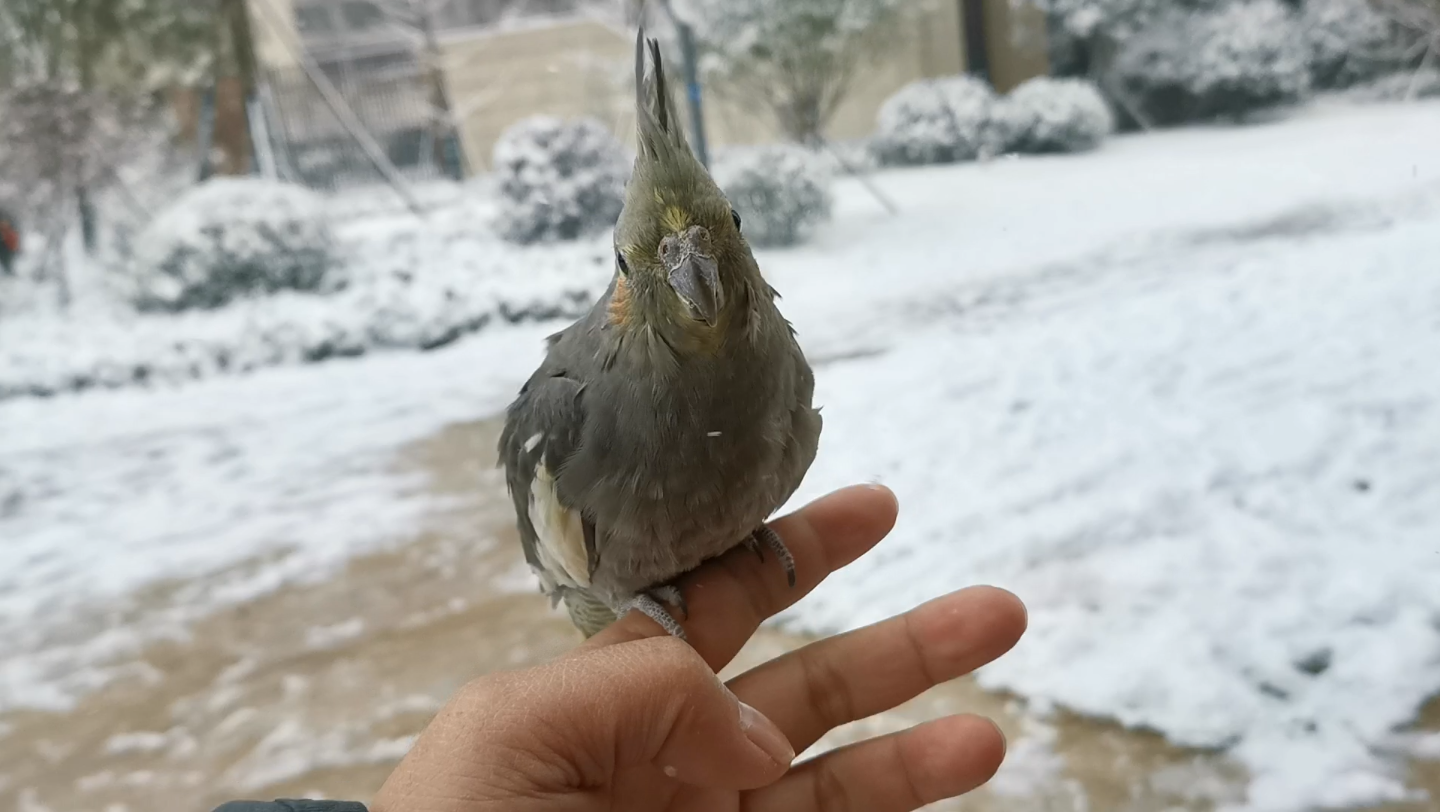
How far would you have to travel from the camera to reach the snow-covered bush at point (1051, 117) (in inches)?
92.0

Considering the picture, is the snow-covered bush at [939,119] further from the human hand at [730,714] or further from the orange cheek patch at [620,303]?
the orange cheek patch at [620,303]

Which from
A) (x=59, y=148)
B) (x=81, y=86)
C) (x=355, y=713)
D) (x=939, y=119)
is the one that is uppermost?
(x=81, y=86)

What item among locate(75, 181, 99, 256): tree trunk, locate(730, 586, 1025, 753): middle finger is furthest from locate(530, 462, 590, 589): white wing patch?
locate(75, 181, 99, 256): tree trunk

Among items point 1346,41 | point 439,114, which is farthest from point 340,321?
point 1346,41

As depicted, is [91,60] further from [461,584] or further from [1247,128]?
[1247,128]

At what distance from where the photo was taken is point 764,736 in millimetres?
810

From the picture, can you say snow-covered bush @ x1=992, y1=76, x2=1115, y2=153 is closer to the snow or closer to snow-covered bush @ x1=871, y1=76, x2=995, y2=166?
snow-covered bush @ x1=871, y1=76, x2=995, y2=166

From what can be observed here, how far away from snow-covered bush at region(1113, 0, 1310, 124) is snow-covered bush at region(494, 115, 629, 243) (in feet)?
4.97

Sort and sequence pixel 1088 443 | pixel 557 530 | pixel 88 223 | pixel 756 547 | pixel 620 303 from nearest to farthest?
pixel 620 303
pixel 557 530
pixel 756 547
pixel 1088 443
pixel 88 223

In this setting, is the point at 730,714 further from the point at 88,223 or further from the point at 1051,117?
the point at 88,223

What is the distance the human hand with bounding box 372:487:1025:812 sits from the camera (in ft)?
2.38

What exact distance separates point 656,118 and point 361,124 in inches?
85.4

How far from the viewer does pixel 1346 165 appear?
2.28 metres

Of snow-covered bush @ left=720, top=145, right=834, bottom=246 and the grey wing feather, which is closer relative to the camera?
the grey wing feather
